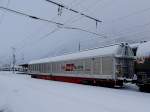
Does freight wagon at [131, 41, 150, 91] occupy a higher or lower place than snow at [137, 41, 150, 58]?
lower

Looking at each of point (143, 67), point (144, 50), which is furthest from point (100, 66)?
point (144, 50)

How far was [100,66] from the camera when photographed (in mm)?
20531

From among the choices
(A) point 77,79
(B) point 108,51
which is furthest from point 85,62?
(B) point 108,51

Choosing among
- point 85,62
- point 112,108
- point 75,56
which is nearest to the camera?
point 112,108

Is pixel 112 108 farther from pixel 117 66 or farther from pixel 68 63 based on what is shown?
pixel 68 63

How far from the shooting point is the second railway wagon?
1886 centimetres

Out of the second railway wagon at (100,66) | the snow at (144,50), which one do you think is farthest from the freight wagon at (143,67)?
the second railway wagon at (100,66)

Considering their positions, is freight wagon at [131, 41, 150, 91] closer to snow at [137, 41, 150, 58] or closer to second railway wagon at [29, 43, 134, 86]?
snow at [137, 41, 150, 58]

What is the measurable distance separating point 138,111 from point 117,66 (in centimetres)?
1034

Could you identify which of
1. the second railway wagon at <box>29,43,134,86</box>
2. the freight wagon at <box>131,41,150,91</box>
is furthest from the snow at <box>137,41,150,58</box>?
the second railway wagon at <box>29,43,134,86</box>

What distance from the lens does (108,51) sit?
19750mm

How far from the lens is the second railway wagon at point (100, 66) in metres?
18.9

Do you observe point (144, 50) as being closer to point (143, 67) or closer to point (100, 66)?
point (143, 67)

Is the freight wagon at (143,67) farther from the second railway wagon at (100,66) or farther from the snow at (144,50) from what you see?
the second railway wagon at (100,66)
